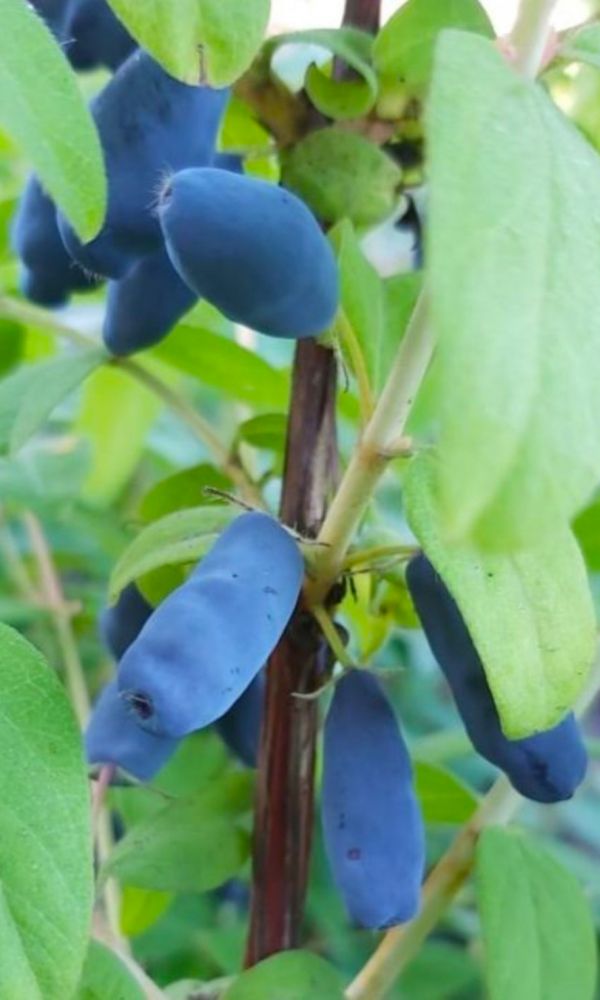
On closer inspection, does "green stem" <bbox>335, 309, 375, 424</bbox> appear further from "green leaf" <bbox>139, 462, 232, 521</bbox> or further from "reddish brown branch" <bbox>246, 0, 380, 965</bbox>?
"green leaf" <bbox>139, 462, 232, 521</bbox>

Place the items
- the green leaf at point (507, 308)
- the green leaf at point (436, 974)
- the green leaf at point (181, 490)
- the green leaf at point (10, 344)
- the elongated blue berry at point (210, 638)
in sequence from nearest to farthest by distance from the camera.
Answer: the green leaf at point (507, 308) < the elongated blue berry at point (210, 638) < the green leaf at point (181, 490) < the green leaf at point (10, 344) < the green leaf at point (436, 974)

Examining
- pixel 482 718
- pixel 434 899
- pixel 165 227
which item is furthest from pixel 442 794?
pixel 165 227

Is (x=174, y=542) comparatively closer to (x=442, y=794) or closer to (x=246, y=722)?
(x=246, y=722)

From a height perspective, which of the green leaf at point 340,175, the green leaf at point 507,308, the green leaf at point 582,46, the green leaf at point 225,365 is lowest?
the green leaf at point 225,365

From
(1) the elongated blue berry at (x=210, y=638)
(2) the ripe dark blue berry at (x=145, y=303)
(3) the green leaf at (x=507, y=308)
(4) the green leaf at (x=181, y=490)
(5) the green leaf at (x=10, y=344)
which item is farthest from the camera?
(5) the green leaf at (x=10, y=344)

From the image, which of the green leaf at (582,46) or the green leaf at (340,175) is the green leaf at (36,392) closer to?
the green leaf at (340,175)

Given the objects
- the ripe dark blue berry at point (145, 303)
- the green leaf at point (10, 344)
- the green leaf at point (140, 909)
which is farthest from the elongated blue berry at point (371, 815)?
the green leaf at point (10, 344)

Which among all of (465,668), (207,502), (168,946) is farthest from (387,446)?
(168,946)
